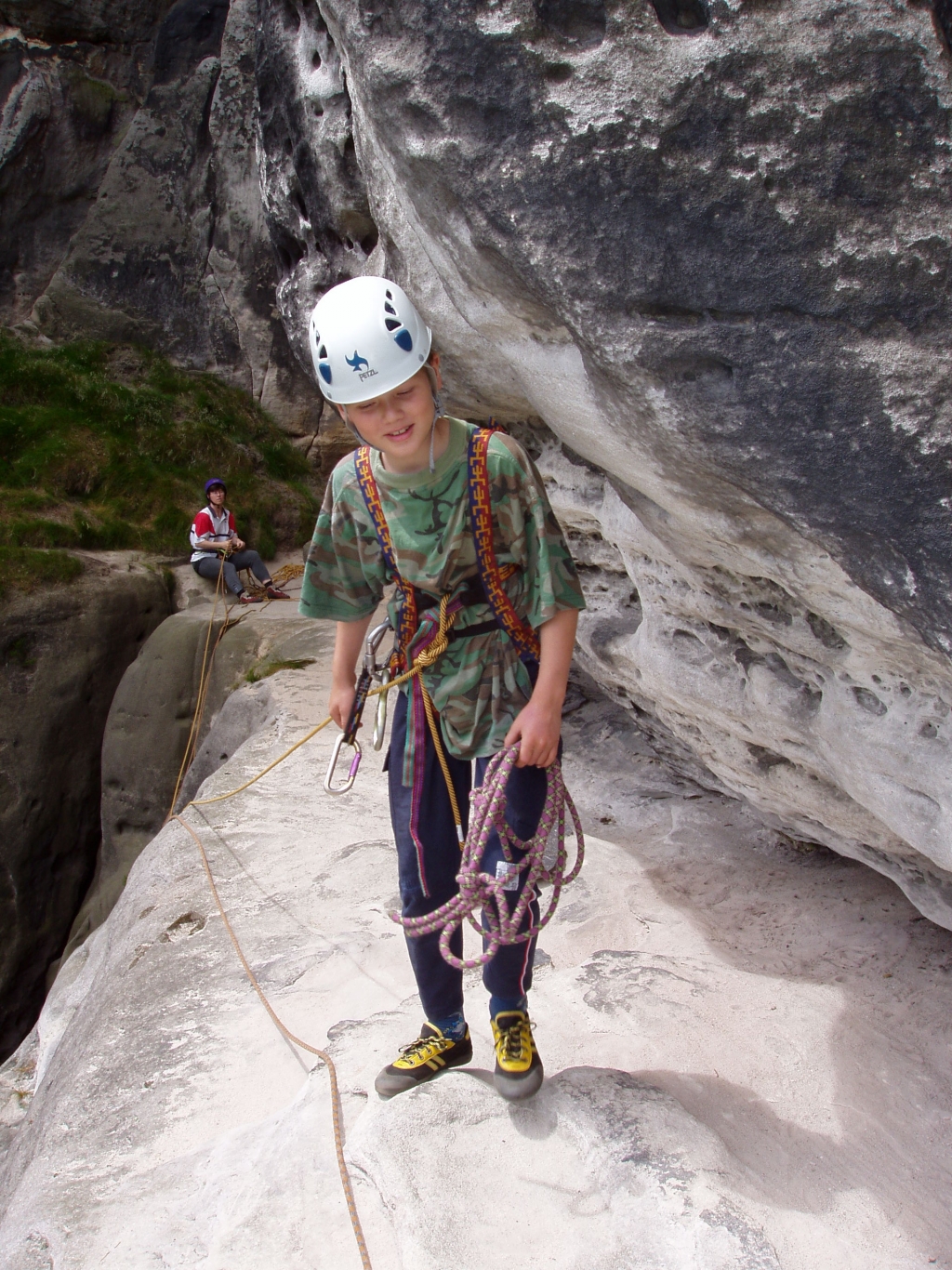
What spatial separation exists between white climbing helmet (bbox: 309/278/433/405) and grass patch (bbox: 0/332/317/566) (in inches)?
292

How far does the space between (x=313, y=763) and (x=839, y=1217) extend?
11.7ft

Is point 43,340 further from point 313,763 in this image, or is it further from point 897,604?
point 897,604

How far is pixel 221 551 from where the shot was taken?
8875 mm

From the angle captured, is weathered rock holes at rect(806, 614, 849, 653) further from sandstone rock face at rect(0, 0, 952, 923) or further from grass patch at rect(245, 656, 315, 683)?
grass patch at rect(245, 656, 315, 683)

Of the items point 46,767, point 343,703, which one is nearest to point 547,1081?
point 343,703

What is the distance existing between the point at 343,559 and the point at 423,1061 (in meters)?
1.18

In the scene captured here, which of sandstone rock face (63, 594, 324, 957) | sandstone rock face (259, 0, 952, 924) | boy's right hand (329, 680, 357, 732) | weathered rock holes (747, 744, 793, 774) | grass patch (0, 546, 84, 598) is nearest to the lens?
sandstone rock face (259, 0, 952, 924)

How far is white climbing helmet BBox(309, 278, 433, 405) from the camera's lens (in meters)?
1.84

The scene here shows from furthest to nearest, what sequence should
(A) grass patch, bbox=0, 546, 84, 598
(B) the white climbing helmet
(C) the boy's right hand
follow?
(A) grass patch, bbox=0, 546, 84, 598 → (C) the boy's right hand → (B) the white climbing helmet

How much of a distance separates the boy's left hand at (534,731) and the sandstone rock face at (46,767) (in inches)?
260

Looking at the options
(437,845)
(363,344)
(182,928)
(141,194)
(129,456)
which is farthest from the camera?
(141,194)

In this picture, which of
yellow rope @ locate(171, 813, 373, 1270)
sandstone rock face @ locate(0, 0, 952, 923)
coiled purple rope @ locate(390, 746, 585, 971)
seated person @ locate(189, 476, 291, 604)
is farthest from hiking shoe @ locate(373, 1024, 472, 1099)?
seated person @ locate(189, 476, 291, 604)

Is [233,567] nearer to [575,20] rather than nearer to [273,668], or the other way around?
[273,668]

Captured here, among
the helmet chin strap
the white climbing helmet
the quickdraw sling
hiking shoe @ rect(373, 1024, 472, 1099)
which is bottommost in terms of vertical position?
hiking shoe @ rect(373, 1024, 472, 1099)
